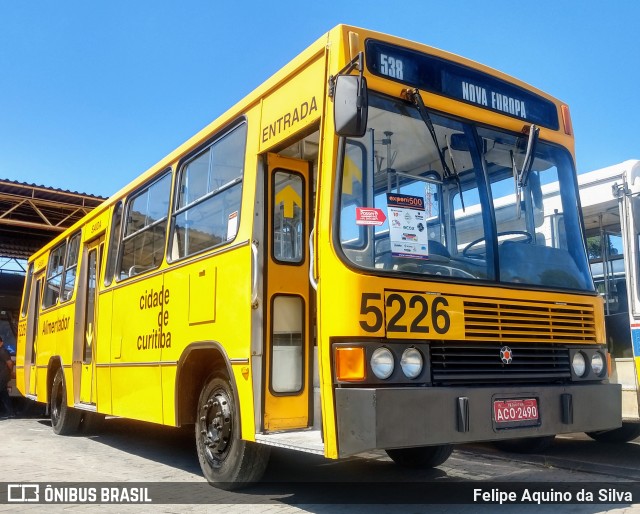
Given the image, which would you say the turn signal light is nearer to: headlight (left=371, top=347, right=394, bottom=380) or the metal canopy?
headlight (left=371, top=347, right=394, bottom=380)

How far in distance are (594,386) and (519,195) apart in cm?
145

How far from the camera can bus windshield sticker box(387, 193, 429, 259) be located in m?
4.16

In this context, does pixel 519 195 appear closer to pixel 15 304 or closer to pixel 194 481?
pixel 194 481

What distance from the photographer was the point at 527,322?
14.6ft

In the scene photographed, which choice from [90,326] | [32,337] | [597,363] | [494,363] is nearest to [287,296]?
[494,363]

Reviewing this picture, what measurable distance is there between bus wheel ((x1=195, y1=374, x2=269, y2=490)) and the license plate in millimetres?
1852

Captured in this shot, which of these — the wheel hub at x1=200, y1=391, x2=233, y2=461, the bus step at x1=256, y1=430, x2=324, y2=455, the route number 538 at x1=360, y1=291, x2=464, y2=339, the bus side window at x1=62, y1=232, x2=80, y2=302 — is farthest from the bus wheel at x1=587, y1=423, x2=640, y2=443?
the bus side window at x1=62, y1=232, x2=80, y2=302

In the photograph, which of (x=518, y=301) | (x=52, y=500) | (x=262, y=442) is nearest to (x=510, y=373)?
(x=518, y=301)

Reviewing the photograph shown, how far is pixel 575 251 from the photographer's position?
5031 mm

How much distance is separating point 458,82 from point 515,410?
2.33 meters

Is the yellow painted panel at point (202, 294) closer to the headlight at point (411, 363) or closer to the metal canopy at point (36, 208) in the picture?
the headlight at point (411, 363)

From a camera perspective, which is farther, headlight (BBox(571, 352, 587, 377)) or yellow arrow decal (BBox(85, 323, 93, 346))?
yellow arrow decal (BBox(85, 323, 93, 346))

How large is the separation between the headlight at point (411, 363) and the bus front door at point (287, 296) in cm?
128

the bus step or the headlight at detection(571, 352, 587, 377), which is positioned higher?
the headlight at detection(571, 352, 587, 377)
